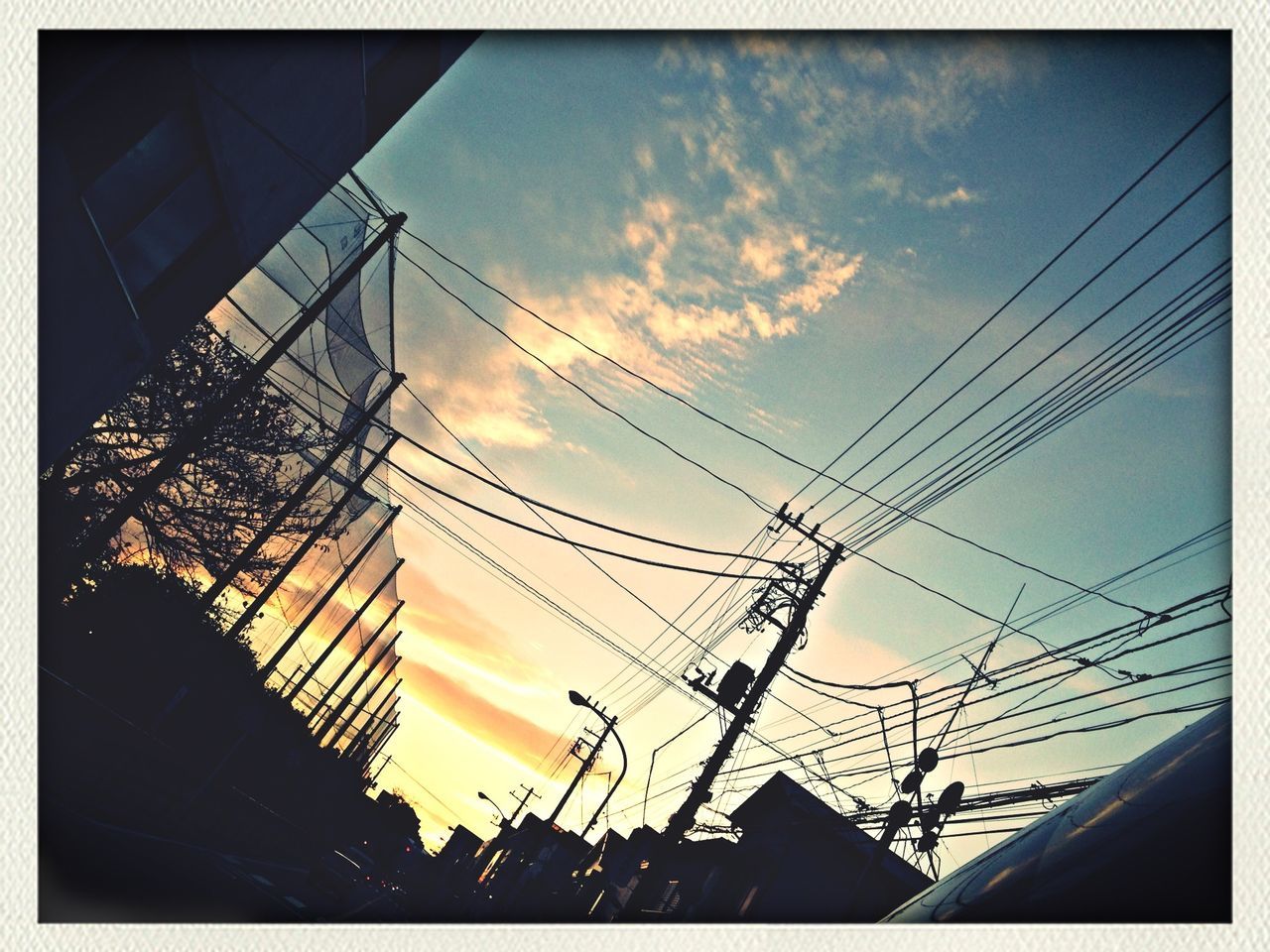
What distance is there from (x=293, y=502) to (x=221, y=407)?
362 centimetres

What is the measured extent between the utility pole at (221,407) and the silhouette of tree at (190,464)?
30 cm

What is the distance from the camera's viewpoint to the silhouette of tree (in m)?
8.89

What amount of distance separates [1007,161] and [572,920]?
18.6 ft

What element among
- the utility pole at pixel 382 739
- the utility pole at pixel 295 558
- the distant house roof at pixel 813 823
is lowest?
the utility pole at pixel 382 739

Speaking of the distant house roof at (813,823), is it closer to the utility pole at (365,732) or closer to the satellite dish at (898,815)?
the satellite dish at (898,815)

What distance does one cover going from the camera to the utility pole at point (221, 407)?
797 centimetres

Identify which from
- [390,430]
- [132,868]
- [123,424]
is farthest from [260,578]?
[132,868]

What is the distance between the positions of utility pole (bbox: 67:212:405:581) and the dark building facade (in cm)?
220

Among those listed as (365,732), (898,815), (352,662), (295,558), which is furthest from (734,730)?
(365,732)

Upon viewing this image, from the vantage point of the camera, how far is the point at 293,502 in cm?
1193

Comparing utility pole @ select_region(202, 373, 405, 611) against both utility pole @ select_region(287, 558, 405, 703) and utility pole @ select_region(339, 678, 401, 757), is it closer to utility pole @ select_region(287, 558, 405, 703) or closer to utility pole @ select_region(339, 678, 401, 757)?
utility pole @ select_region(287, 558, 405, 703)

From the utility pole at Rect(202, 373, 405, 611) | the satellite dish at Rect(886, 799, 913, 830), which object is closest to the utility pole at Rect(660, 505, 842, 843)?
the satellite dish at Rect(886, 799, 913, 830)

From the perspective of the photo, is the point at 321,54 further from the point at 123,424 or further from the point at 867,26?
the point at 123,424

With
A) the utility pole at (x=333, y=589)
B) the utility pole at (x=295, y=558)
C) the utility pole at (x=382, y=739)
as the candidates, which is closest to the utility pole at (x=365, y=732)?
the utility pole at (x=382, y=739)
